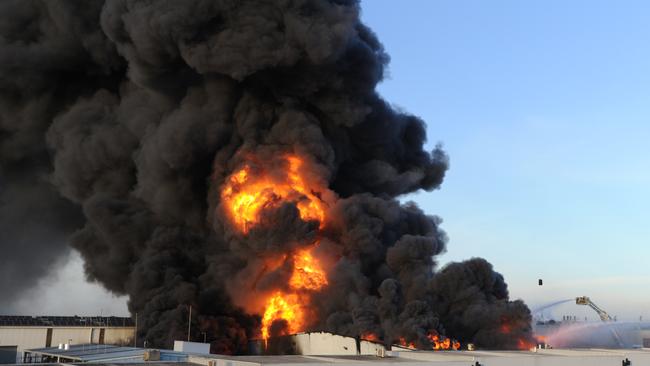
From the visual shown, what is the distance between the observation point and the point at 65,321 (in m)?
81.6

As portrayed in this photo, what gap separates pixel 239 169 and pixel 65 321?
93.8ft

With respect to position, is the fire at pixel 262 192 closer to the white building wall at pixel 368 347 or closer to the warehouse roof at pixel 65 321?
the white building wall at pixel 368 347

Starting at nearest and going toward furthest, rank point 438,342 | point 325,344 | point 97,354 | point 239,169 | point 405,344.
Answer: point 97,354 → point 405,344 → point 438,342 → point 325,344 → point 239,169

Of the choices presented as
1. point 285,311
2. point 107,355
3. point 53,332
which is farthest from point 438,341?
point 53,332

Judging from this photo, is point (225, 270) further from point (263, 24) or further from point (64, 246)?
point (64, 246)

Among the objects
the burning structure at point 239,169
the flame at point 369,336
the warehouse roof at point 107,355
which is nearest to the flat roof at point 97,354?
the warehouse roof at point 107,355

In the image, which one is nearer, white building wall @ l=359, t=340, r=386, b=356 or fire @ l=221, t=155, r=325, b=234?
white building wall @ l=359, t=340, r=386, b=356

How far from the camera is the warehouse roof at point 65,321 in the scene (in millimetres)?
77312

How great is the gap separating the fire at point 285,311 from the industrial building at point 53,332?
1658 cm

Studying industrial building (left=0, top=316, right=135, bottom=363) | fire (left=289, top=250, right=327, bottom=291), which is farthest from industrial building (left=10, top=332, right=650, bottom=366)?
industrial building (left=0, top=316, right=135, bottom=363)

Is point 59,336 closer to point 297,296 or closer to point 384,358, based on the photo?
point 297,296

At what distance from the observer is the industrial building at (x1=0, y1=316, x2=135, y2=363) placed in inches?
2904

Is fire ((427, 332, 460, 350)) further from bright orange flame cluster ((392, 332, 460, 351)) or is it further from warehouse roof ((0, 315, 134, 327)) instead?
warehouse roof ((0, 315, 134, 327))

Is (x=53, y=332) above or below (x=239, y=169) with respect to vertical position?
below
